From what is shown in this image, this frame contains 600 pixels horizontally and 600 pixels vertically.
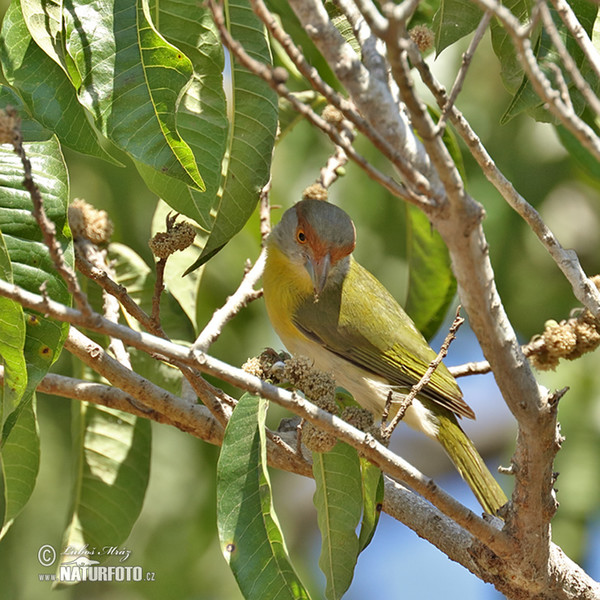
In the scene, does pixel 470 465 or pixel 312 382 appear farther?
pixel 470 465

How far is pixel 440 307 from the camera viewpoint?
4082 millimetres

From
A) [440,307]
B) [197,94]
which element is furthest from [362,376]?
[197,94]

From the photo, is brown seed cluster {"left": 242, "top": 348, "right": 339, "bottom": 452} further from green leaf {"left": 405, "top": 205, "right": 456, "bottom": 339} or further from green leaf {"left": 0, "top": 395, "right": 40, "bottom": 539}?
green leaf {"left": 405, "top": 205, "right": 456, "bottom": 339}

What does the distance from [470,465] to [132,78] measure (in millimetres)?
2578

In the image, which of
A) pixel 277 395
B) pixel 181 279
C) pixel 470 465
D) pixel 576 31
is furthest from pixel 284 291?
pixel 277 395

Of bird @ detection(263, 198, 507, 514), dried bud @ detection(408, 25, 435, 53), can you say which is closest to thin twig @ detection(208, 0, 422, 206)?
dried bud @ detection(408, 25, 435, 53)

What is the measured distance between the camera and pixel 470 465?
3.99 metres

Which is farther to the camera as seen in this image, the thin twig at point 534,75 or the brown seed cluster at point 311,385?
the brown seed cluster at point 311,385

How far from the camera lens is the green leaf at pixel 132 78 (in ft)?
7.22

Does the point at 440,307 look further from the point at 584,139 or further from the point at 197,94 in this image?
the point at 584,139

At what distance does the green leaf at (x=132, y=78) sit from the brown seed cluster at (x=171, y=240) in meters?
0.35

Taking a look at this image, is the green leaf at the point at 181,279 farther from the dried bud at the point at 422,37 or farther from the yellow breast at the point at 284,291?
the dried bud at the point at 422,37

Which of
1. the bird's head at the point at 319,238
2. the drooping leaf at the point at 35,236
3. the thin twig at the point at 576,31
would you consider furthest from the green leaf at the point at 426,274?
the drooping leaf at the point at 35,236

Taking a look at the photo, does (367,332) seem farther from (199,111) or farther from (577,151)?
(199,111)
